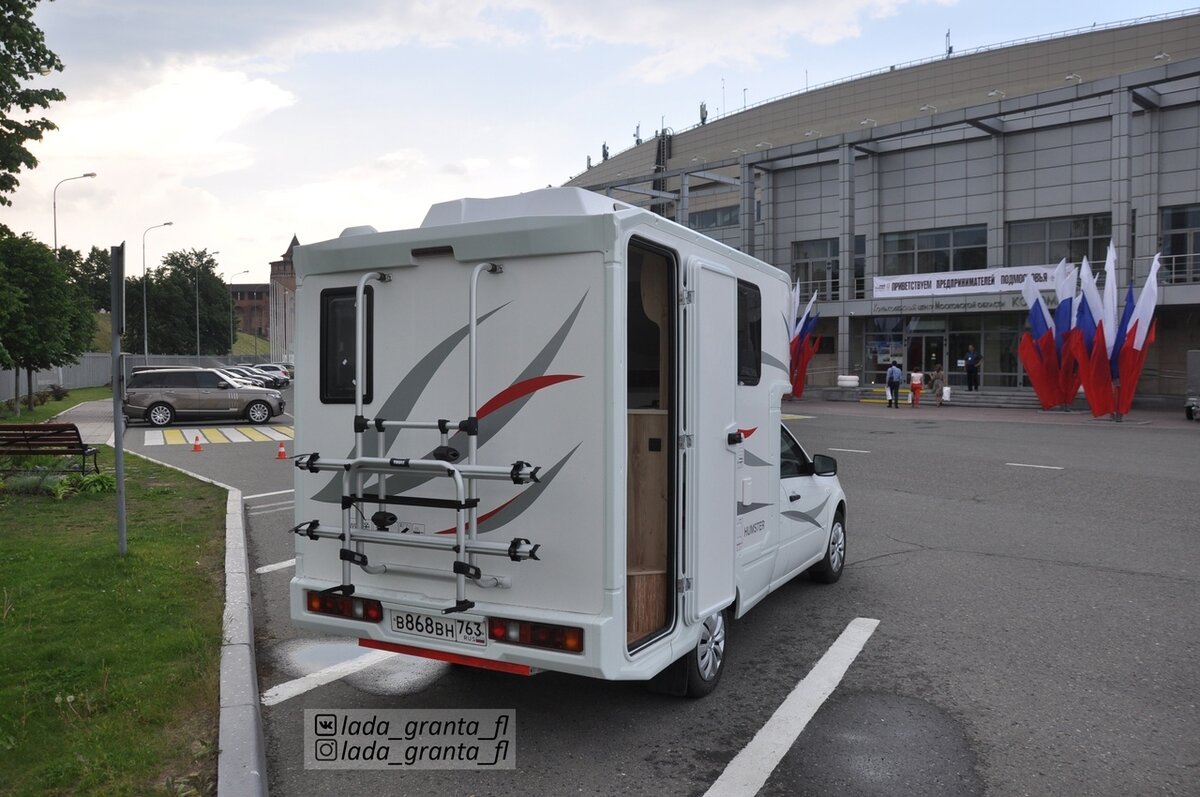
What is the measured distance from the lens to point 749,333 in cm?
562

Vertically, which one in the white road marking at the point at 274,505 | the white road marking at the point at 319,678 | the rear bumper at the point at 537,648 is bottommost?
the white road marking at the point at 319,678

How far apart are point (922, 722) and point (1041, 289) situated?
3363cm

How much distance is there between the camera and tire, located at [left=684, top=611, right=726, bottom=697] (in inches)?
195

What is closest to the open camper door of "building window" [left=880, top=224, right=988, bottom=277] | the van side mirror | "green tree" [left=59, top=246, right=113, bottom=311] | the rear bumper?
the rear bumper

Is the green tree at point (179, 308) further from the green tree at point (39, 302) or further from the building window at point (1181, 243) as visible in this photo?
the building window at point (1181, 243)

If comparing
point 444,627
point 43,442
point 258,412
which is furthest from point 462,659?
point 258,412

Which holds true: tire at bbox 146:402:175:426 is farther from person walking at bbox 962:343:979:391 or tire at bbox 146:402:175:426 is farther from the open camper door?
person walking at bbox 962:343:979:391

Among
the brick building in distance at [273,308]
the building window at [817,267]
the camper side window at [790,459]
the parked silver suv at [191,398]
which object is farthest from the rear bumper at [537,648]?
the brick building in distance at [273,308]

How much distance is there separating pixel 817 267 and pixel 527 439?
42.1m

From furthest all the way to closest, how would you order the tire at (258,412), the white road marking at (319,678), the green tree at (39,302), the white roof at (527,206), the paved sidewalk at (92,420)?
the green tree at (39,302) → the tire at (258,412) → the paved sidewalk at (92,420) → the white road marking at (319,678) → the white roof at (527,206)

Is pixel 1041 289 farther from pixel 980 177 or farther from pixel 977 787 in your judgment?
pixel 977 787

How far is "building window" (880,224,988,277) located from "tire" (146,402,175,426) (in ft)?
98.2

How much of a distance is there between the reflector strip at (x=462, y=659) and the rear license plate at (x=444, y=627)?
76 mm

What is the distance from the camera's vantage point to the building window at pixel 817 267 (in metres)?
43.6
